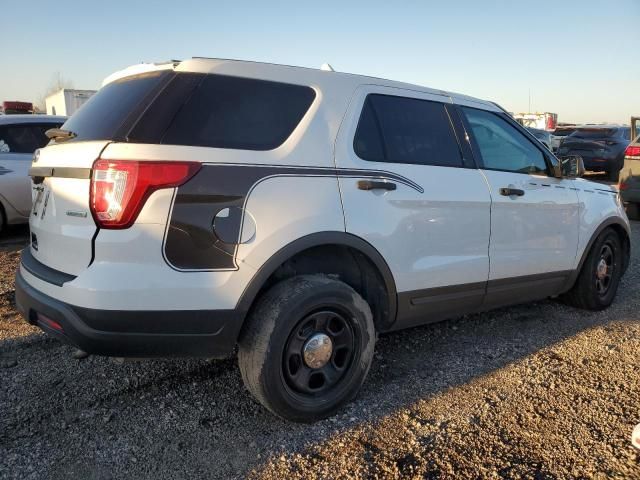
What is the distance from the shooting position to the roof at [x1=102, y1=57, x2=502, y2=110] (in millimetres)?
2701

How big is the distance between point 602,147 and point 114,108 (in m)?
14.3

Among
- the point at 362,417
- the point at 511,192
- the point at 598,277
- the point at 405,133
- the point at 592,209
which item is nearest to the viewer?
the point at 362,417

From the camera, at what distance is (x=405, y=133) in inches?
133

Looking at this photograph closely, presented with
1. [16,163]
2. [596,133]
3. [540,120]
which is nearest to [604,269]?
[16,163]

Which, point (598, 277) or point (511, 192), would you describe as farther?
point (598, 277)

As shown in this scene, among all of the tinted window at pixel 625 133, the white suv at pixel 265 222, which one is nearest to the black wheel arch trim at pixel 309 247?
the white suv at pixel 265 222

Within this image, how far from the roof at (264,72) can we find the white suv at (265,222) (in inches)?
0.4

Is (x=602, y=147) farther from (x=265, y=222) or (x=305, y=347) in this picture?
(x=265, y=222)

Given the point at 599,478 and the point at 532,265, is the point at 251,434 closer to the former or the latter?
the point at 599,478

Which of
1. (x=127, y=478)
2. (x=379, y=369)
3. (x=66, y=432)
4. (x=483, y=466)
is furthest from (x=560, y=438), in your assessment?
(x=66, y=432)

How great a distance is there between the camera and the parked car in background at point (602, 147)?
14.1 m

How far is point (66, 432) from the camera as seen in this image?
2.78m

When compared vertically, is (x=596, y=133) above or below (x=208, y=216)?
below

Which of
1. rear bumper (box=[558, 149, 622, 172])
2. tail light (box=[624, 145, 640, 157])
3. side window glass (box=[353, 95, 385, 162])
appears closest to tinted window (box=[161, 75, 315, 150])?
side window glass (box=[353, 95, 385, 162])
